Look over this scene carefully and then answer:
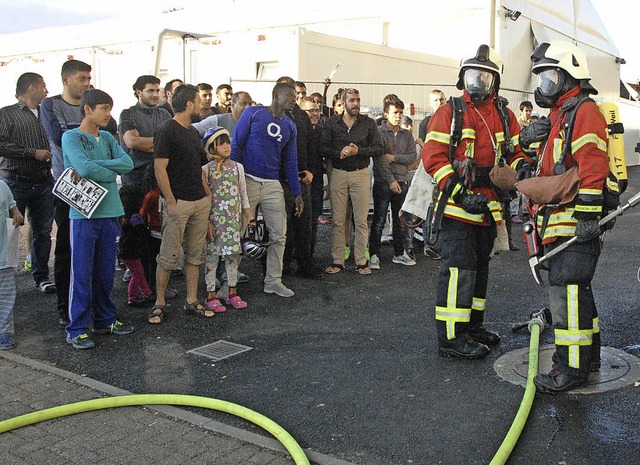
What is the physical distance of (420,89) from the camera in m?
14.0

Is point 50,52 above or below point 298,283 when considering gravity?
above

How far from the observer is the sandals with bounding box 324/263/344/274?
8.21 m

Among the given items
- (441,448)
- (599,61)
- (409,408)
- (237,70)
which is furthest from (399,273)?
(599,61)

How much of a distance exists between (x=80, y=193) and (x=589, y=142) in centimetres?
367

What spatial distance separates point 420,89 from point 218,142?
8312 mm

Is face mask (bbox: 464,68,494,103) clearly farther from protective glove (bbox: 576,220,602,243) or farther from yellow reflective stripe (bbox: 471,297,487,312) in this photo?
yellow reflective stripe (bbox: 471,297,487,312)

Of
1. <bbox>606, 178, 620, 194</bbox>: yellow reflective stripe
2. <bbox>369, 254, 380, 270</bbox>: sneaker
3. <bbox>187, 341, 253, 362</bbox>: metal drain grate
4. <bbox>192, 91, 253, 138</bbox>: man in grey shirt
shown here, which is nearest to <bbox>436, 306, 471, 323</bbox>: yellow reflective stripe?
<bbox>606, 178, 620, 194</bbox>: yellow reflective stripe

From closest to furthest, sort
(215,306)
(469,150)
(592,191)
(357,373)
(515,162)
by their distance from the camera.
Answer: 1. (592,191)
2. (357,373)
3. (469,150)
4. (515,162)
5. (215,306)

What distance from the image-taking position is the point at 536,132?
4.82m

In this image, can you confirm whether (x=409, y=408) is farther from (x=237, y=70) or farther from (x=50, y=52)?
(x=50, y=52)

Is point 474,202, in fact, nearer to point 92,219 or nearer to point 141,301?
point 92,219

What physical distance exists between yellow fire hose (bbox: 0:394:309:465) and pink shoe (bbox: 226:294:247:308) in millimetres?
2389

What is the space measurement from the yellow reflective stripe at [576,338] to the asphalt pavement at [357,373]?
1.10 ft

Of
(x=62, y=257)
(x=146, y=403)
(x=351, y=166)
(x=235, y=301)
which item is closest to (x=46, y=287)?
(x=62, y=257)
